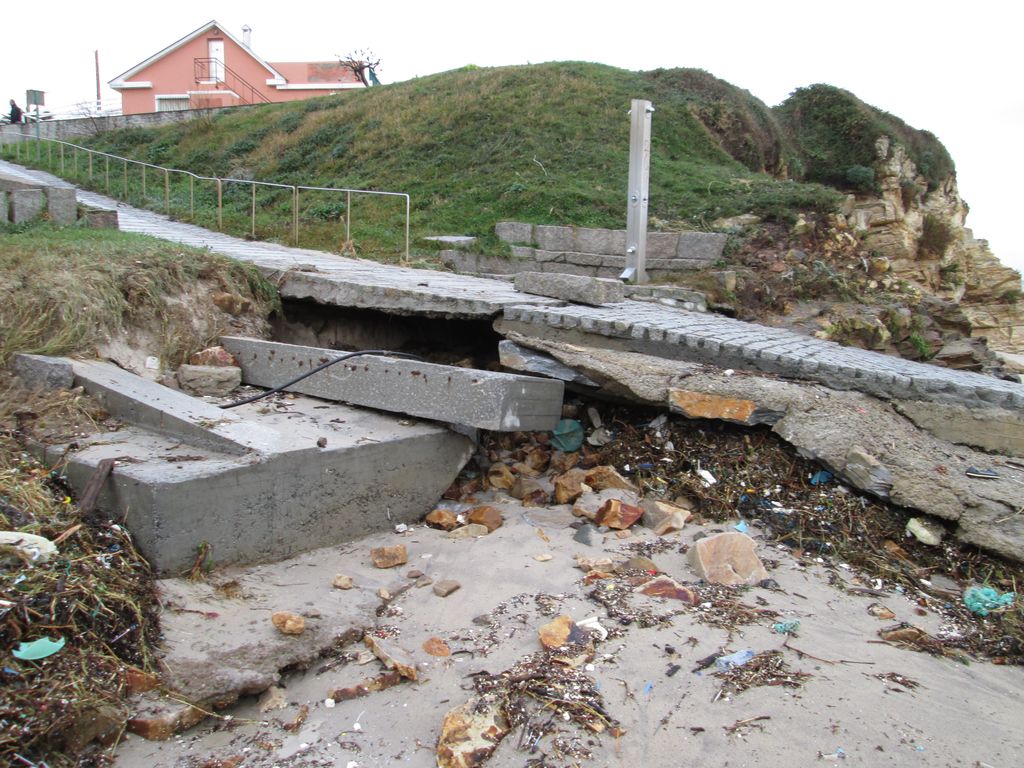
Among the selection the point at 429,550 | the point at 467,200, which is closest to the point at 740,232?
the point at 467,200

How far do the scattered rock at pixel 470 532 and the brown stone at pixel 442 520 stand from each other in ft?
0.30

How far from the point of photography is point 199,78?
35031 mm

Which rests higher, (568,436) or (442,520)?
(568,436)

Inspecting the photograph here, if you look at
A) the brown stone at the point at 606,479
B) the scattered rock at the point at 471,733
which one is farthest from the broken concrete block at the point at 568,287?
the scattered rock at the point at 471,733

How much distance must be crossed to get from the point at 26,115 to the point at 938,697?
30785mm

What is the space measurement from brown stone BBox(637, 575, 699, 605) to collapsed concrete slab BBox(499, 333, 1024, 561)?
4.47ft

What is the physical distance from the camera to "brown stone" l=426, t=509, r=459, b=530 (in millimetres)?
4828

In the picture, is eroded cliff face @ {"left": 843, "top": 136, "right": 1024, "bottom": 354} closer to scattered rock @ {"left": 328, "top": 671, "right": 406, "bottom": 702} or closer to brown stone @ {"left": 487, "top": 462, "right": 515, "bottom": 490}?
brown stone @ {"left": 487, "top": 462, "right": 515, "bottom": 490}

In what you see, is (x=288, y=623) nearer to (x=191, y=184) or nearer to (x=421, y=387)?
(x=421, y=387)

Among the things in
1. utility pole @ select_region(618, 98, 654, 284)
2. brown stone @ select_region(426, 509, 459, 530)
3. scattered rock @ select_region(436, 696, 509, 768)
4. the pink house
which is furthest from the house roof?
scattered rock @ select_region(436, 696, 509, 768)

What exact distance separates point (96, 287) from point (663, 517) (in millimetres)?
4136

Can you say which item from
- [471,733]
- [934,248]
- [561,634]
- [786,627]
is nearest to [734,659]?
[786,627]

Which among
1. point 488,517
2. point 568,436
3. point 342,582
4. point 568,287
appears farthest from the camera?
point 568,287

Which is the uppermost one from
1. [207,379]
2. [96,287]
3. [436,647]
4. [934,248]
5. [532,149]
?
[532,149]
